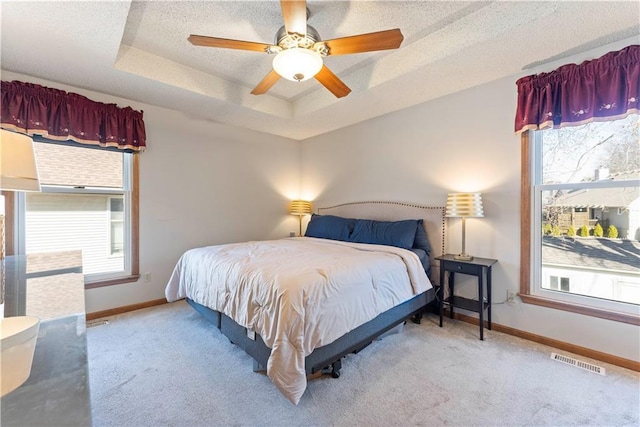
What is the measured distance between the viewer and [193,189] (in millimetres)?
3693

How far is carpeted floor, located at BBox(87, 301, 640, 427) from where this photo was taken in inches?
61.9

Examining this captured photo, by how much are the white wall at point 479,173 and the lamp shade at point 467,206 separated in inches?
9.7

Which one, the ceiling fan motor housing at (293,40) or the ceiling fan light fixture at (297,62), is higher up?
the ceiling fan motor housing at (293,40)

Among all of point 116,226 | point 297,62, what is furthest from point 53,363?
point 116,226

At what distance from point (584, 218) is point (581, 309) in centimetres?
77

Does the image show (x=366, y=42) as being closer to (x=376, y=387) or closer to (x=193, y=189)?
(x=376, y=387)

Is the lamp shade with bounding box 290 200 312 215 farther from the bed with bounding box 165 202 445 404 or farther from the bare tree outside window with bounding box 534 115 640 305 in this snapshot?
the bare tree outside window with bounding box 534 115 640 305

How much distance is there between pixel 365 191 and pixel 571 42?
2476mm

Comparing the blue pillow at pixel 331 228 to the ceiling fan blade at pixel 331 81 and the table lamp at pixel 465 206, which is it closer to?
the table lamp at pixel 465 206

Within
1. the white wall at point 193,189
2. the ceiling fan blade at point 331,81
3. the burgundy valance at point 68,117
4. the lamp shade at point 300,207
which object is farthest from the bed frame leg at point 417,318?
the burgundy valance at point 68,117

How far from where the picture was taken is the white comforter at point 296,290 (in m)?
1.59

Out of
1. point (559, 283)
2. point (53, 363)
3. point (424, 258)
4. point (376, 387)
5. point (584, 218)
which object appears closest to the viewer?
point (53, 363)

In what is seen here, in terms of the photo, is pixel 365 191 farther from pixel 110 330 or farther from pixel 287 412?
pixel 110 330

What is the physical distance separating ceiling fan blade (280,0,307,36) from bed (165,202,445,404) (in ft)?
5.39
